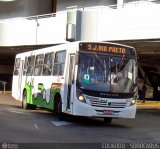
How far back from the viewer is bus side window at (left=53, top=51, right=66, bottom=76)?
19.9 metres

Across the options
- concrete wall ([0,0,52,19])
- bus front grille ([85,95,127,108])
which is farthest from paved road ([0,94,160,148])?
concrete wall ([0,0,52,19])

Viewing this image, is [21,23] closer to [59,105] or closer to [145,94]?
[145,94]

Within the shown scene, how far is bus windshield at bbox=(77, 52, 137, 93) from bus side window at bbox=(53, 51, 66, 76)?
61.5 inches

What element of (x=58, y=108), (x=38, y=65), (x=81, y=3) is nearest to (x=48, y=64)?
(x=38, y=65)

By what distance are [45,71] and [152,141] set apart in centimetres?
823

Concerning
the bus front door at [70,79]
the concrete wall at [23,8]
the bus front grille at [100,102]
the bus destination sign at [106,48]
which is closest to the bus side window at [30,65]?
the bus front door at [70,79]

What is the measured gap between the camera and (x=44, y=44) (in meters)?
38.2

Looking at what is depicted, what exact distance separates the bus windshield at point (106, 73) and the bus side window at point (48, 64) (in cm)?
328

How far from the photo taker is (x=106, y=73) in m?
18.4

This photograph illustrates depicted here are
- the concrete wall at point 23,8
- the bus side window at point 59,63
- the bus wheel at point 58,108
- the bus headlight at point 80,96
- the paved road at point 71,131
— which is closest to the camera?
the paved road at point 71,131

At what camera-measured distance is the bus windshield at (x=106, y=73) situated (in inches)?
721

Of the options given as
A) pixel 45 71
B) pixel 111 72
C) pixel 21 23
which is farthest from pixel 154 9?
pixel 21 23

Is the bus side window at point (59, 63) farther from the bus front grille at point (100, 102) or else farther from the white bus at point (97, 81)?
the bus front grille at point (100, 102)

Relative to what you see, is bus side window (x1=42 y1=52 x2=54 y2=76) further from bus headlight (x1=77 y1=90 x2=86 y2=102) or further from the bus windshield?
bus headlight (x1=77 y1=90 x2=86 y2=102)
